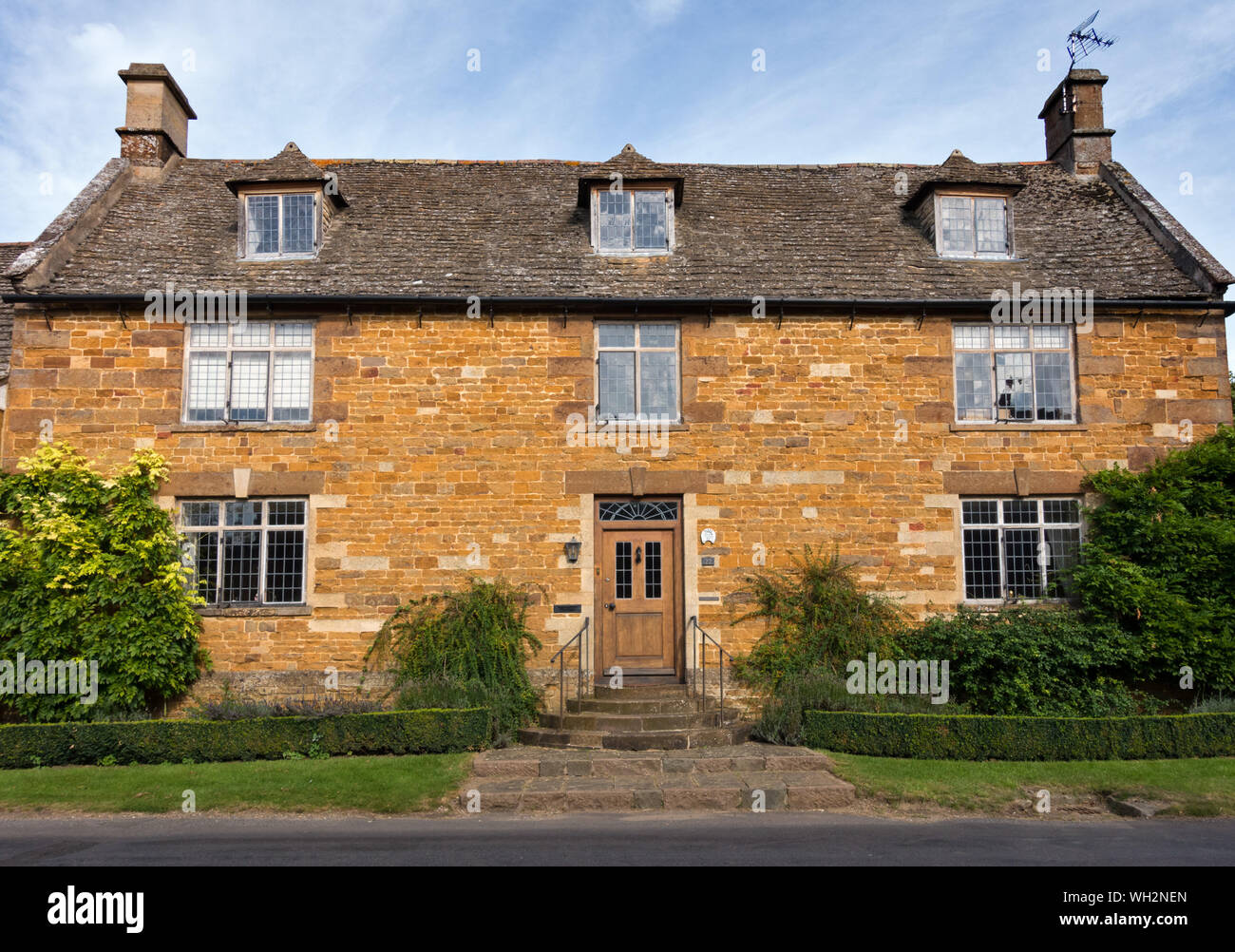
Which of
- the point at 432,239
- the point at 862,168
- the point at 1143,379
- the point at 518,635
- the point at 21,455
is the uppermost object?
the point at 862,168

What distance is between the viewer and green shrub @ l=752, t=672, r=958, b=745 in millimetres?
12031

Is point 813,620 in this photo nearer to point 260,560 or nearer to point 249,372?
point 260,560

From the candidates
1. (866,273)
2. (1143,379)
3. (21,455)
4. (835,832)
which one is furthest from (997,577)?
(21,455)

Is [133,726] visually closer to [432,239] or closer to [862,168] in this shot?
[432,239]

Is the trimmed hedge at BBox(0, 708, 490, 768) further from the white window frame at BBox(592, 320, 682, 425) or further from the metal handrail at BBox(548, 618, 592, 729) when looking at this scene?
the white window frame at BBox(592, 320, 682, 425)

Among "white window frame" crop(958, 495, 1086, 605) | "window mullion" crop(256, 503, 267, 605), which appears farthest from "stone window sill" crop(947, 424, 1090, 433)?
"window mullion" crop(256, 503, 267, 605)

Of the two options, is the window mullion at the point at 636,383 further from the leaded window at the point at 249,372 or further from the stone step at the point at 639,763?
the stone step at the point at 639,763

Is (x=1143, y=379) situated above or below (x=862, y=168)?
below

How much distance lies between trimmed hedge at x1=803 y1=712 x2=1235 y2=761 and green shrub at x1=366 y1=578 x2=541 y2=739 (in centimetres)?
468

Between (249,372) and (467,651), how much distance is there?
5518 millimetres

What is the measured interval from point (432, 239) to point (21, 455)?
7.00m

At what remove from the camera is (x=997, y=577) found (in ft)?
45.9

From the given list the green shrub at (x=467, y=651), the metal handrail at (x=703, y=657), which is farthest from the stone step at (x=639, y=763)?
the metal handrail at (x=703, y=657)
